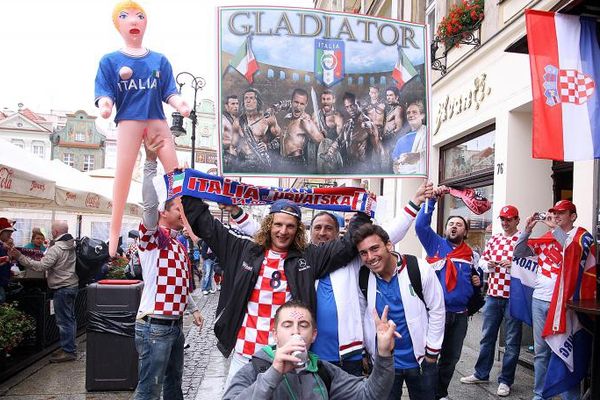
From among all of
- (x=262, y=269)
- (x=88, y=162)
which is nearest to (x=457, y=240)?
(x=262, y=269)

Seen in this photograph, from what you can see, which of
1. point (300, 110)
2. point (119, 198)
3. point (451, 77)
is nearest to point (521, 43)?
point (300, 110)

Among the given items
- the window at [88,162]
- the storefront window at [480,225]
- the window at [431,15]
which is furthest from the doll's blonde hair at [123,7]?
the window at [88,162]

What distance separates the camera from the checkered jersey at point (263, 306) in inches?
123

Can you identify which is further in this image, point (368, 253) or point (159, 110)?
point (159, 110)

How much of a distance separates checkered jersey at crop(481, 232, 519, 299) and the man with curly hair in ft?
10.4

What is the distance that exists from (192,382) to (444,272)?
2925 mm

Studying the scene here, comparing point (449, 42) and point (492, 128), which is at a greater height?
point (449, 42)

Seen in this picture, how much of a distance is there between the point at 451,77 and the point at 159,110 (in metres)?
8.15

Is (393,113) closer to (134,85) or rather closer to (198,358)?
(134,85)

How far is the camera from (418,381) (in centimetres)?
356

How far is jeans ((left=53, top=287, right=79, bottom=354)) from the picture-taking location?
23.0ft

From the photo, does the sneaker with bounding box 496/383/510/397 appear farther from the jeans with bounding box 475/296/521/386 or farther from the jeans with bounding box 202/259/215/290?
the jeans with bounding box 202/259/215/290

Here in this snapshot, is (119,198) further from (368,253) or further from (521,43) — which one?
(521,43)

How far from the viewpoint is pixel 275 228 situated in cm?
325
